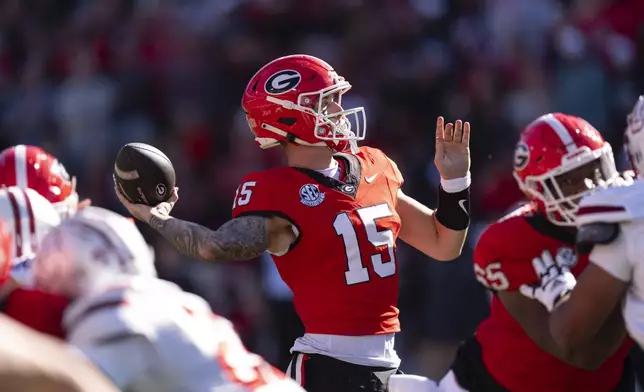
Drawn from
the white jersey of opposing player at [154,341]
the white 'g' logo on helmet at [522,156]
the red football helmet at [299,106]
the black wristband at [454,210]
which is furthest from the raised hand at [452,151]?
the white jersey of opposing player at [154,341]

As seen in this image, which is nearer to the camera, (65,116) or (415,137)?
(415,137)

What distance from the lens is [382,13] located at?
30.5ft

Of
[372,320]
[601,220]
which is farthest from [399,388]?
[601,220]

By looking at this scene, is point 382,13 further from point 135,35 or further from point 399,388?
point 399,388

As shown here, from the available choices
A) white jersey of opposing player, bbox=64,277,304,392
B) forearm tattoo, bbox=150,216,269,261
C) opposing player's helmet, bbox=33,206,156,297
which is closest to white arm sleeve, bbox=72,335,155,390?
white jersey of opposing player, bbox=64,277,304,392

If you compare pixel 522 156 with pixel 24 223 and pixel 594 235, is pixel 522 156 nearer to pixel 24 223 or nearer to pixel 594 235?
pixel 594 235

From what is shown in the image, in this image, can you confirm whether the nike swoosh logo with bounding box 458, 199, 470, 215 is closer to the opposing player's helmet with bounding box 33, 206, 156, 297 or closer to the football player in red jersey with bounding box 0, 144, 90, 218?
the football player in red jersey with bounding box 0, 144, 90, 218

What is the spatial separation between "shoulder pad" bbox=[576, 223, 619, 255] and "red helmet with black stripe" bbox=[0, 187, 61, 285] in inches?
70.3

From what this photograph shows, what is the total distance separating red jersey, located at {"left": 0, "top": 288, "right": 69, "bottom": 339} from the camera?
9.80ft

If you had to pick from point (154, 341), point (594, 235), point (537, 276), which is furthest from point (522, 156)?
point (154, 341)

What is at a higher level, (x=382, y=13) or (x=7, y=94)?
(x=382, y=13)

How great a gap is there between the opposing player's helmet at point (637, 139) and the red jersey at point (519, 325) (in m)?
0.35

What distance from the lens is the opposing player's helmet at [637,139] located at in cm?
368

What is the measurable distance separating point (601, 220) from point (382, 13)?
19.7ft
